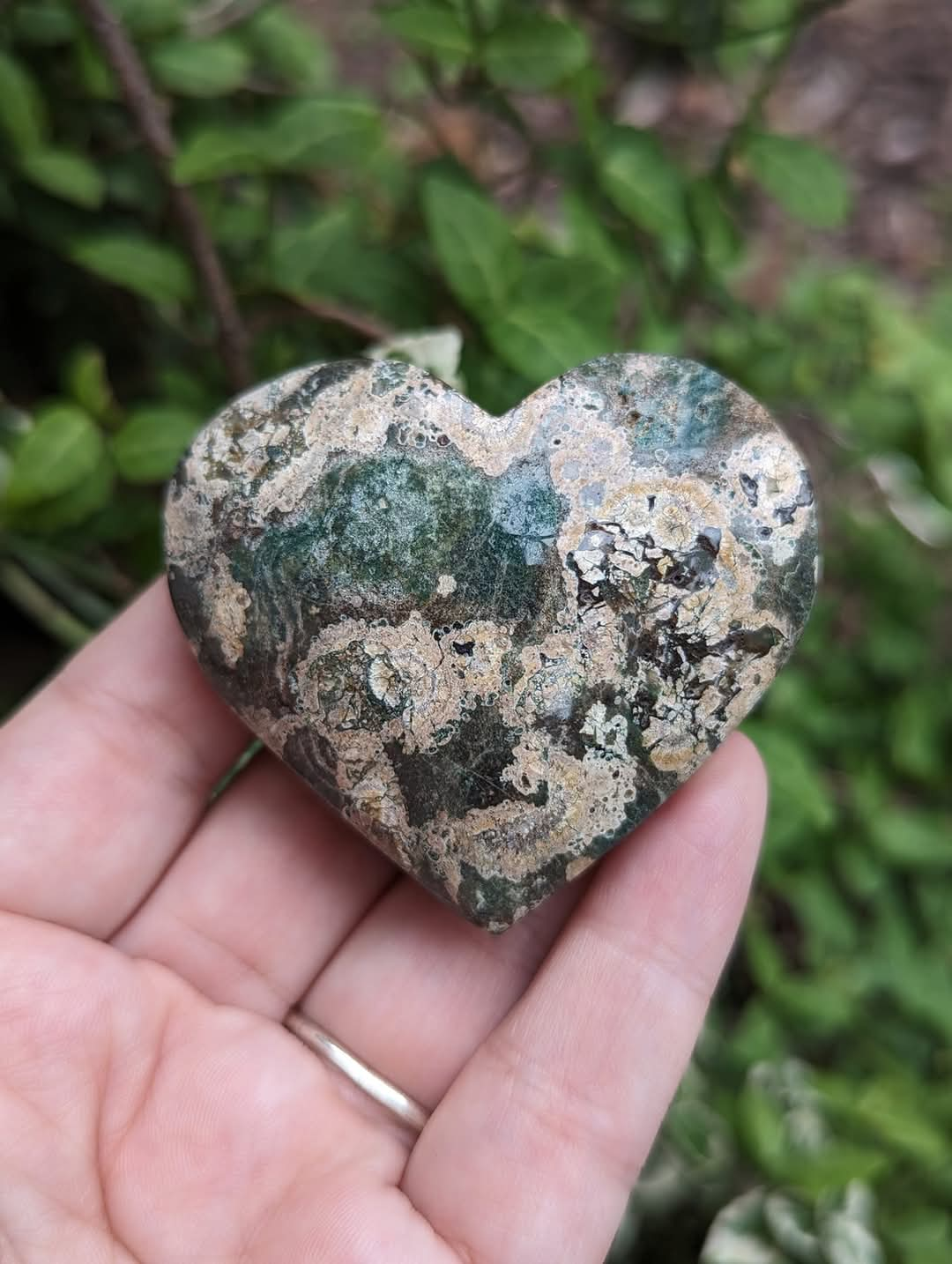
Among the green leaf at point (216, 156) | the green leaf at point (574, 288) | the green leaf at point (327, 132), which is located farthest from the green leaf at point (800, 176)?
the green leaf at point (216, 156)

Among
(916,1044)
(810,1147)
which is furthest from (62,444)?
(916,1044)

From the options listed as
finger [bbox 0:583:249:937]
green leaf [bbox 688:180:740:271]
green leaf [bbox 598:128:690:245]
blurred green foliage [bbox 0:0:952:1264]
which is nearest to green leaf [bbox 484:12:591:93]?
blurred green foliage [bbox 0:0:952:1264]

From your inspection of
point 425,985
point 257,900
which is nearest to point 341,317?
point 257,900

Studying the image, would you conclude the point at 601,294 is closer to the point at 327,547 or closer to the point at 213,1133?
Answer: the point at 327,547

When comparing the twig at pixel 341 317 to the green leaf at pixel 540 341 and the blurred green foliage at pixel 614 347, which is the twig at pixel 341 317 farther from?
the green leaf at pixel 540 341

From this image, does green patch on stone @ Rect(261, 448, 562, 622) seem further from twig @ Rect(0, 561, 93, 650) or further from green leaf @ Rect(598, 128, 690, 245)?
twig @ Rect(0, 561, 93, 650)

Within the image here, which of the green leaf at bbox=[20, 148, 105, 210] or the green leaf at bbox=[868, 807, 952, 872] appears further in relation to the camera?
the green leaf at bbox=[868, 807, 952, 872]
